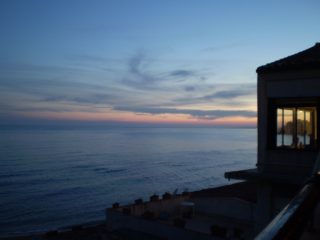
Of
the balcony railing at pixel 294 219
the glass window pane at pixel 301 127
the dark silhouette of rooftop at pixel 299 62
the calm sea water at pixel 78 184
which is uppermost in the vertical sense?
the dark silhouette of rooftop at pixel 299 62

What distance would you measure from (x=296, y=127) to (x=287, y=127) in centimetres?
23

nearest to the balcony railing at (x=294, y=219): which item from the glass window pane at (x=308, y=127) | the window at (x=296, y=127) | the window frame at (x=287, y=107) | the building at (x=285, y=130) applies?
the building at (x=285, y=130)

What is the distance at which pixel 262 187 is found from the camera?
1047 cm

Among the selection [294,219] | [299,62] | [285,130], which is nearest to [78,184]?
[285,130]

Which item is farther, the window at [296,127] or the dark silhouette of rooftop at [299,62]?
the window at [296,127]

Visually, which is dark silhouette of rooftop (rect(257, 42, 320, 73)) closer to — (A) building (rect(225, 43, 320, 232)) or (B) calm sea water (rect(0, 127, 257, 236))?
(A) building (rect(225, 43, 320, 232))

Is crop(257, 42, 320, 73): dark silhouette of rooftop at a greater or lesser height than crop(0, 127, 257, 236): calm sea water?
greater

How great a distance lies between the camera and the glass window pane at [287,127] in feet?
33.7

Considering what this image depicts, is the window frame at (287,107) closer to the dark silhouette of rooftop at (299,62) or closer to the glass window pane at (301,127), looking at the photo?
the glass window pane at (301,127)

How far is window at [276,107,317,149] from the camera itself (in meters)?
10.2

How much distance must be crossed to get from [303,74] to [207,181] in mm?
69096

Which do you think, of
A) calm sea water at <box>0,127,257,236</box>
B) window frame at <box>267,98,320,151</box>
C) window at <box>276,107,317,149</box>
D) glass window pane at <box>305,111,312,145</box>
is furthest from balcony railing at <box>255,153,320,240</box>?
calm sea water at <box>0,127,257,236</box>

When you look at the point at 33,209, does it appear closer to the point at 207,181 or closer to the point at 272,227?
the point at 207,181

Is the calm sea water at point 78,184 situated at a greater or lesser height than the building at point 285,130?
lesser
